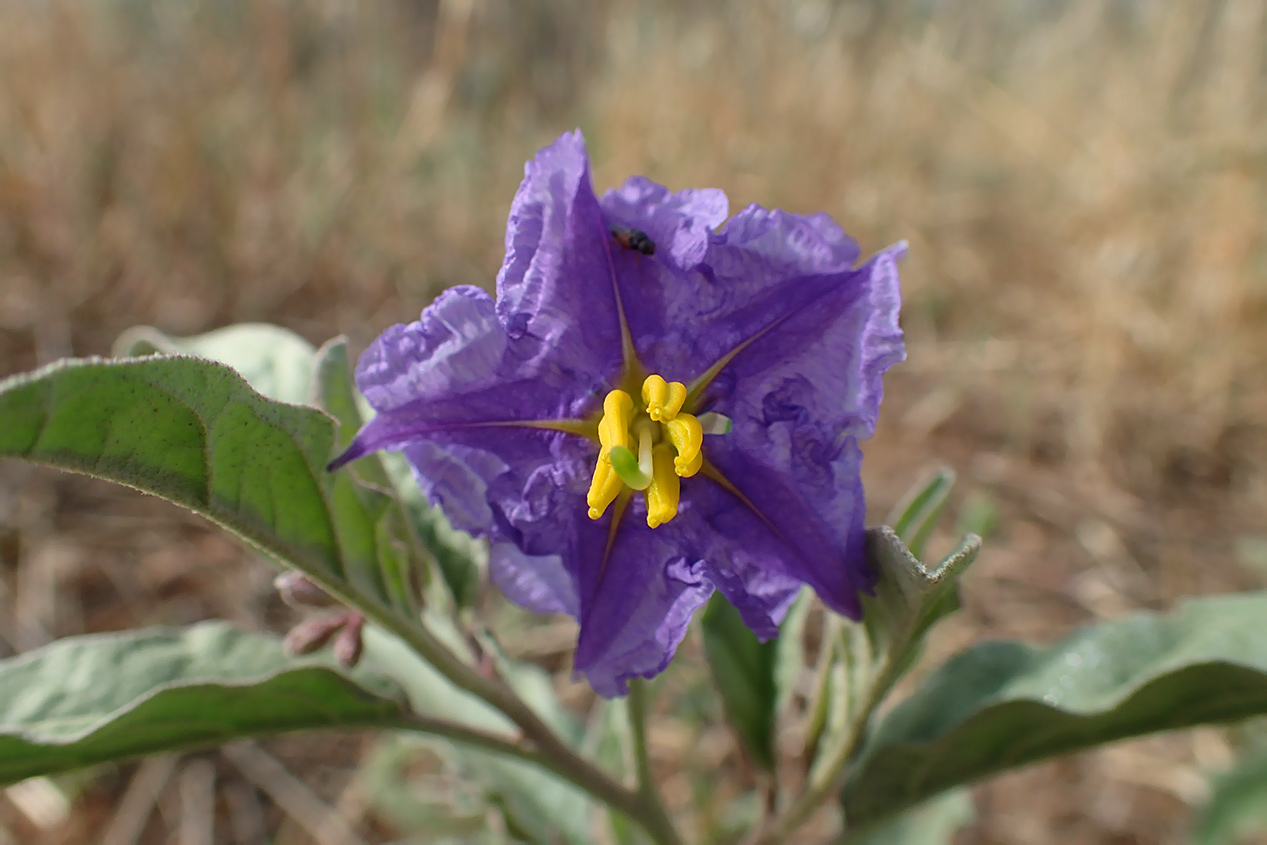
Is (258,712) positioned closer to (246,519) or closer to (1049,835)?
(246,519)

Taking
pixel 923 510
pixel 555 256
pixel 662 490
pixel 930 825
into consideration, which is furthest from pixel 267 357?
pixel 930 825

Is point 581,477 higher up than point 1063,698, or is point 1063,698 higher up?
point 581,477

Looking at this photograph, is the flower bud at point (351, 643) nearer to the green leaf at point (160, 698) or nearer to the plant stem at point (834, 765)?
the green leaf at point (160, 698)

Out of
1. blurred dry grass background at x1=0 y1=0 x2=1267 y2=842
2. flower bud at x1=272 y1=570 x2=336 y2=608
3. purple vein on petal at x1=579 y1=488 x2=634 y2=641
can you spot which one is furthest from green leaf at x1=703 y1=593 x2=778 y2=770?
blurred dry grass background at x1=0 y1=0 x2=1267 y2=842

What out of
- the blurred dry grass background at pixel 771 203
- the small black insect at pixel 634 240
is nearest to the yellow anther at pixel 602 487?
the small black insect at pixel 634 240

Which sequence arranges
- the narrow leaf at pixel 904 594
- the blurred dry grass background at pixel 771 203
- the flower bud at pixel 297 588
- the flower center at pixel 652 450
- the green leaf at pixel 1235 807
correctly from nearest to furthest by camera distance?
the narrow leaf at pixel 904 594 → the flower center at pixel 652 450 → the flower bud at pixel 297 588 → the green leaf at pixel 1235 807 → the blurred dry grass background at pixel 771 203

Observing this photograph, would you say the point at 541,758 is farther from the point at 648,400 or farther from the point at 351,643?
the point at 648,400

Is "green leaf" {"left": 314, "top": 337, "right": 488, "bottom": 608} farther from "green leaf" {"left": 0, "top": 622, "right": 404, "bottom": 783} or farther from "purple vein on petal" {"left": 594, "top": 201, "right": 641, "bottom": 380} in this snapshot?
"purple vein on petal" {"left": 594, "top": 201, "right": 641, "bottom": 380}
